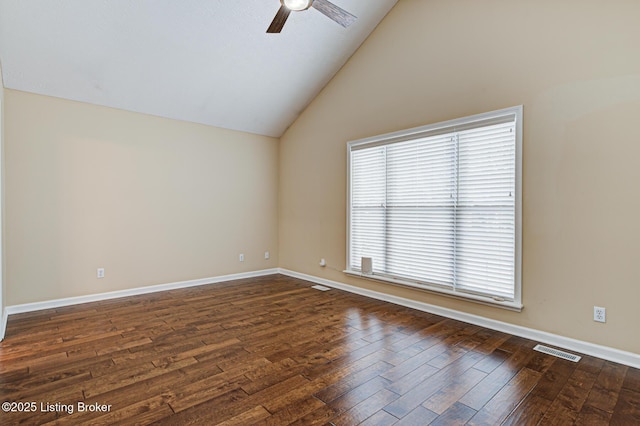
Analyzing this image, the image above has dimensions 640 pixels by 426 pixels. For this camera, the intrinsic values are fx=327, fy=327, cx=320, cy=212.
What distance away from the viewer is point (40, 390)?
214 centimetres

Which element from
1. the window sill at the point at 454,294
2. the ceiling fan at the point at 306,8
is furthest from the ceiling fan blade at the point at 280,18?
the window sill at the point at 454,294

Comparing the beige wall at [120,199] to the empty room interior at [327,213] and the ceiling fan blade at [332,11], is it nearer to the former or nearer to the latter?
the empty room interior at [327,213]

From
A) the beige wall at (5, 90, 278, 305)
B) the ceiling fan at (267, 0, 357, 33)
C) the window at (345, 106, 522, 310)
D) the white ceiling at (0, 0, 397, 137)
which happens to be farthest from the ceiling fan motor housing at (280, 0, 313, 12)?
the beige wall at (5, 90, 278, 305)

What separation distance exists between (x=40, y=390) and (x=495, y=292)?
12.4 ft

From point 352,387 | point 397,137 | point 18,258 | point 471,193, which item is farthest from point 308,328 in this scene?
point 18,258

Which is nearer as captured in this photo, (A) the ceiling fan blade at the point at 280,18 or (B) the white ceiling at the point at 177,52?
(A) the ceiling fan blade at the point at 280,18

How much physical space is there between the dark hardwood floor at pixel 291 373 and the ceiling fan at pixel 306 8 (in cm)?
289

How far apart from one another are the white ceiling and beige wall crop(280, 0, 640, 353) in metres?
1.12

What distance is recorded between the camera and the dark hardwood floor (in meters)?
1.91

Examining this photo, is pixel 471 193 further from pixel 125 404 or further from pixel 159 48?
pixel 159 48

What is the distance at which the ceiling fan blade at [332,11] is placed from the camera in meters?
2.81

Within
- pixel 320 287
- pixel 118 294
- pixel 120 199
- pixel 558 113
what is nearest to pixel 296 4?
pixel 558 113

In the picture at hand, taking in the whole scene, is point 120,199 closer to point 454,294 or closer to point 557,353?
point 454,294

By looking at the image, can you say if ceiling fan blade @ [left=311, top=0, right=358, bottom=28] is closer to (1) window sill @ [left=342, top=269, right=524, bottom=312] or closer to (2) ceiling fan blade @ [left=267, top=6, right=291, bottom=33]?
(2) ceiling fan blade @ [left=267, top=6, right=291, bottom=33]
